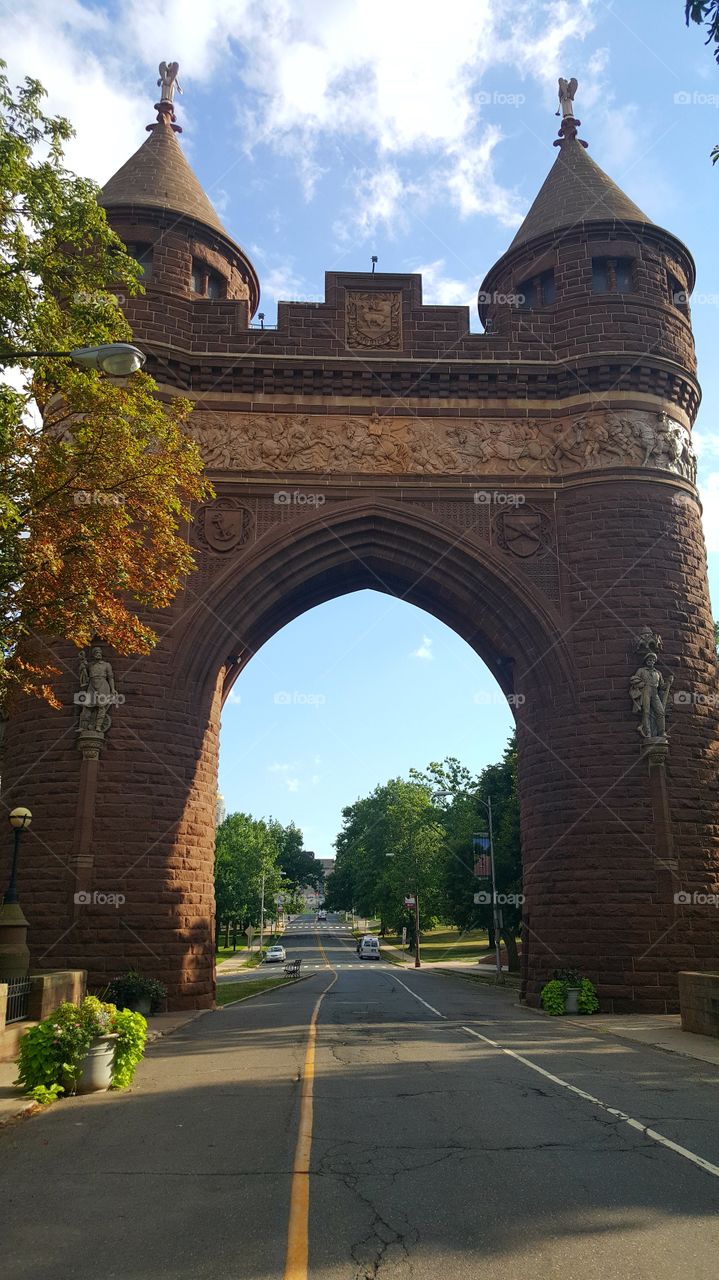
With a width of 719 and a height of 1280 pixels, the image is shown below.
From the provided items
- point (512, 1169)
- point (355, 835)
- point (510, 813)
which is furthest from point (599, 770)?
point (355, 835)

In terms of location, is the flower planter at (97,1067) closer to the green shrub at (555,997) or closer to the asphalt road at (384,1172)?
the asphalt road at (384,1172)

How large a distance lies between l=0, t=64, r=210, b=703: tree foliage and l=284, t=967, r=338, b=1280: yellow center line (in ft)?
19.6

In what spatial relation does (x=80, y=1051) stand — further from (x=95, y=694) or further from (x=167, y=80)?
(x=167, y=80)

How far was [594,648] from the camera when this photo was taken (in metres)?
21.0

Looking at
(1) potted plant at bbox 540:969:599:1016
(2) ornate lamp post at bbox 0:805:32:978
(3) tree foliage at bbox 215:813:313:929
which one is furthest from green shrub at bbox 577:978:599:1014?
(3) tree foliage at bbox 215:813:313:929

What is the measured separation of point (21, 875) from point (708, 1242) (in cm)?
1688

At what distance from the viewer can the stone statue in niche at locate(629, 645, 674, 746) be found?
19938 mm

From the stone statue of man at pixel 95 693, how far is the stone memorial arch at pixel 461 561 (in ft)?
0.16

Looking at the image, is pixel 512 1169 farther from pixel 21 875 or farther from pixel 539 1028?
pixel 21 875

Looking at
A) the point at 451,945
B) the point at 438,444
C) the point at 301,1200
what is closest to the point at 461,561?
the point at 438,444

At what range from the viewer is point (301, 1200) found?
559 centimetres

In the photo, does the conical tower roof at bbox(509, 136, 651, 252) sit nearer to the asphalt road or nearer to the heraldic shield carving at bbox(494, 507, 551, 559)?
the heraldic shield carving at bbox(494, 507, 551, 559)

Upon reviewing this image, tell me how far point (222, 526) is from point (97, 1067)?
564 inches

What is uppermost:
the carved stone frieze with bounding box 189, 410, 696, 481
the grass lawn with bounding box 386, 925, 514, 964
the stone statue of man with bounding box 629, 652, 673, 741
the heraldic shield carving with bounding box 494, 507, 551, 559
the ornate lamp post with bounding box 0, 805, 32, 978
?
the carved stone frieze with bounding box 189, 410, 696, 481
